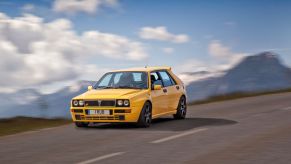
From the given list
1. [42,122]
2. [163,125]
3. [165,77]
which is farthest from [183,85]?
[42,122]

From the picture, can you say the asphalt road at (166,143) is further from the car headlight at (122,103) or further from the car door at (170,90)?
the car headlight at (122,103)

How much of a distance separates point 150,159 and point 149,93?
17.9ft

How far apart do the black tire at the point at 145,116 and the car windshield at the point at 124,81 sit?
0.55m

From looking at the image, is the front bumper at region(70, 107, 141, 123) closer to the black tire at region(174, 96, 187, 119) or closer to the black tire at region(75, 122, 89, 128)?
the black tire at region(75, 122, 89, 128)

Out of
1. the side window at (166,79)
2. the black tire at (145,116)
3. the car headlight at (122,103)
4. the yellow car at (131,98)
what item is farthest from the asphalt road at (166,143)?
the side window at (166,79)

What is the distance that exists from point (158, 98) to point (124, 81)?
92 cm

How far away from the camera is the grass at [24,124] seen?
16.0 m

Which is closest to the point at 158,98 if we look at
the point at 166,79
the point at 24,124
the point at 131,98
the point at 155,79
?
the point at 155,79

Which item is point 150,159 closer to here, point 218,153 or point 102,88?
point 218,153

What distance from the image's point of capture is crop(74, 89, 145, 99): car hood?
47.8ft

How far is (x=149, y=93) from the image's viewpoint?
49.9ft

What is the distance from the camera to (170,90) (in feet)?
54.2

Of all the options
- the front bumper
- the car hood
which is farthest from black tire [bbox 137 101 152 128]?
the car hood

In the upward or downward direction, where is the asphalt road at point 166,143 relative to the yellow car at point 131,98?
downward
